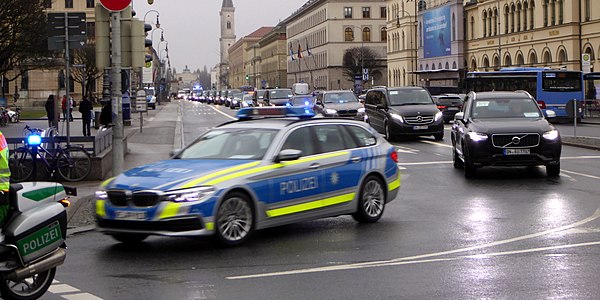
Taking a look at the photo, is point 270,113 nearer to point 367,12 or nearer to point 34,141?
point 34,141

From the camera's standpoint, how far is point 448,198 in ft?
50.0

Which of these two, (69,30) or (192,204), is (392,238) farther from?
(69,30)

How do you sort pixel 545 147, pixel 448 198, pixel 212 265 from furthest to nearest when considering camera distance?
pixel 545 147
pixel 448 198
pixel 212 265

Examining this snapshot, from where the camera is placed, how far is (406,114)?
30.5 metres

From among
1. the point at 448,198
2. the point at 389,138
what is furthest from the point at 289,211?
the point at 389,138

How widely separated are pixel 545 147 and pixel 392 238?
24.6 ft

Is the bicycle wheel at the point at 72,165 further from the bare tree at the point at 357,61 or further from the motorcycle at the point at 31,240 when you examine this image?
the bare tree at the point at 357,61

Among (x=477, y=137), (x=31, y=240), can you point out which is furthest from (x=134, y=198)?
(x=477, y=137)

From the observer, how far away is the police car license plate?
10.1m

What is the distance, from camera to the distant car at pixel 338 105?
4112 cm

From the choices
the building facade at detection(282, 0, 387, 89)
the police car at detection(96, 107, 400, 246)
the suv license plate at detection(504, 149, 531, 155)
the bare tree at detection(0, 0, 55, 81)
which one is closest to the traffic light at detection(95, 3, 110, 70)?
the police car at detection(96, 107, 400, 246)

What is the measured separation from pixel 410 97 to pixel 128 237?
2192 cm

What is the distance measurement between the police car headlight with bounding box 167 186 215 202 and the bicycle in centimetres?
903

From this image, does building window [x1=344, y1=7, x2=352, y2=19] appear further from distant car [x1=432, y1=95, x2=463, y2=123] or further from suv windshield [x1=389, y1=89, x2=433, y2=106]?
suv windshield [x1=389, y1=89, x2=433, y2=106]
